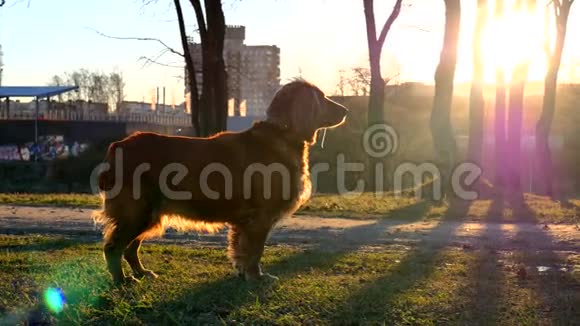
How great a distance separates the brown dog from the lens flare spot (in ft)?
2.12

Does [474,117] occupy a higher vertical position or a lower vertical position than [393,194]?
higher

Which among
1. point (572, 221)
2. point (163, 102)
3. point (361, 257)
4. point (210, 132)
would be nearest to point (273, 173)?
point (361, 257)

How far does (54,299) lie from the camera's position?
6.12 metres

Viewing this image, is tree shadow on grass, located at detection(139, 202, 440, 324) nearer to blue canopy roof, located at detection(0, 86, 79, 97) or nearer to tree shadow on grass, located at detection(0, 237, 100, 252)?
tree shadow on grass, located at detection(0, 237, 100, 252)

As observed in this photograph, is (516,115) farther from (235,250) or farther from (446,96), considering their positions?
(235,250)

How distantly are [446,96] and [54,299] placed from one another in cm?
1456

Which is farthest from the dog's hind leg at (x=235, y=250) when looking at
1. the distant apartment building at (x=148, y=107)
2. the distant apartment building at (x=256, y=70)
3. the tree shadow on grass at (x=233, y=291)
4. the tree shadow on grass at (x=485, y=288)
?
the distant apartment building at (x=148, y=107)

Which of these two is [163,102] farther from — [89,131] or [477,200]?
[477,200]

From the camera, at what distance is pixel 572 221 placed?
14.0m

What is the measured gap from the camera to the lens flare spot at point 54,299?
19.1 feet

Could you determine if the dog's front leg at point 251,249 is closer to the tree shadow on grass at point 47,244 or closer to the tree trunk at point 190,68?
the tree shadow on grass at point 47,244

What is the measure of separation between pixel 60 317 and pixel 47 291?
1.00 m

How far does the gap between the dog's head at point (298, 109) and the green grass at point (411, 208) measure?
7.70 meters

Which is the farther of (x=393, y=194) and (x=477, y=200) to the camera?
(x=393, y=194)
